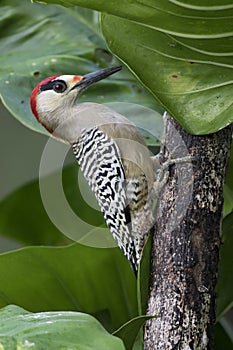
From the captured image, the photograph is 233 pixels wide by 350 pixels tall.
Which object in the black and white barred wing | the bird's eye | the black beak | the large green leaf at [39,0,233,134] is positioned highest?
the large green leaf at [39,0,233,134]

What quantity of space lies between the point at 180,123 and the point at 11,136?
1.44m

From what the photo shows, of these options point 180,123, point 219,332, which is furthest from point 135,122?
point 180,123

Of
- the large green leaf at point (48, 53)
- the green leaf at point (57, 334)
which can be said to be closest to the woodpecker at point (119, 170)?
the large green leaf at point (48, 53)

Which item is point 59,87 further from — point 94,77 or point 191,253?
point 191,253

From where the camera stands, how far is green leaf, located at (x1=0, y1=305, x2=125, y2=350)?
3.00 ft

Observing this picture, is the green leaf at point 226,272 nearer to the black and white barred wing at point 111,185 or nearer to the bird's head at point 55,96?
the black and white barred wing at point 111,185

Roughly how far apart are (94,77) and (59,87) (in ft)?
0.46

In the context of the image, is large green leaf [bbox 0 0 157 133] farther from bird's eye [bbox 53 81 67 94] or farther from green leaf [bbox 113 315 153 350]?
green leaf [bbox 113 315 153 350]

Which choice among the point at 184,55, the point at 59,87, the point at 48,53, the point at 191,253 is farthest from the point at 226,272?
the point at 48,53

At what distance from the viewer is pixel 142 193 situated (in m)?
1.61

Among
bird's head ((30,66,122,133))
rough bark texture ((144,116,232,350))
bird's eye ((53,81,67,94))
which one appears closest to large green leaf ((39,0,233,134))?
rough bark texture ((144,116,232,350))

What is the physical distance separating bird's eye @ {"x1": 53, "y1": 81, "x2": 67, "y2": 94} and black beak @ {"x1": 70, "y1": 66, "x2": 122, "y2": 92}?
3 cm

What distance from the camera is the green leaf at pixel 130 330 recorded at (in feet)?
3.69

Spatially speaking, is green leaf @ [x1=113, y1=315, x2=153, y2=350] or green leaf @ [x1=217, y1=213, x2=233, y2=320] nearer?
green leaf @ [x1=113, y1=315, x2=153, y2=350]
